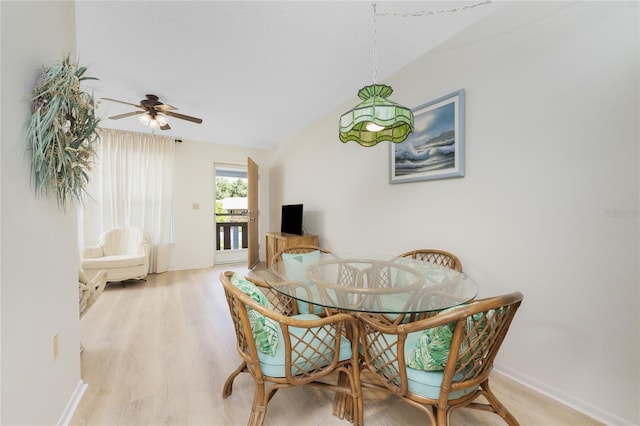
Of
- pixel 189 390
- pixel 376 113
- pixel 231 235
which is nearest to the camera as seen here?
pixel 376 113

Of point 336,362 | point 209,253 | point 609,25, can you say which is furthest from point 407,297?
point 209,253

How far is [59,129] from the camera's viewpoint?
1.12 m

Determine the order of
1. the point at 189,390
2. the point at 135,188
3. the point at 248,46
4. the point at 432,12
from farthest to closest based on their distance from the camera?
the point at 135,188, the point at 248,46, the point at 432,12, the point at 189,390

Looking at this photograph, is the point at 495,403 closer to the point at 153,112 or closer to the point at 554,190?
the point at 554,190

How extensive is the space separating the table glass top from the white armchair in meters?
2.87

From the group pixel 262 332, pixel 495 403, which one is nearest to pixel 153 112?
pixel 262 332

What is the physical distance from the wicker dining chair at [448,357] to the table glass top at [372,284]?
144 mm

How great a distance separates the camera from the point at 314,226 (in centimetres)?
396

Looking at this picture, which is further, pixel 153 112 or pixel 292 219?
pixel 292 219

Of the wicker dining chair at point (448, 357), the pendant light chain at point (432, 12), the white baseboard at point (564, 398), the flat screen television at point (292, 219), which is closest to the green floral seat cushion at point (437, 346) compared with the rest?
the wicker dining chair at point (448, 357)

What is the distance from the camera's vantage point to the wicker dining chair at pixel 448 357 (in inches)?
38.6

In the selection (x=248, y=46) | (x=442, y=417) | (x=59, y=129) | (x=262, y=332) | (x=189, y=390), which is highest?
(x=248, y=46)

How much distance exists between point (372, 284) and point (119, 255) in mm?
4150

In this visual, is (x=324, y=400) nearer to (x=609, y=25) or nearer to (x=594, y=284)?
(x=594, y=284)
